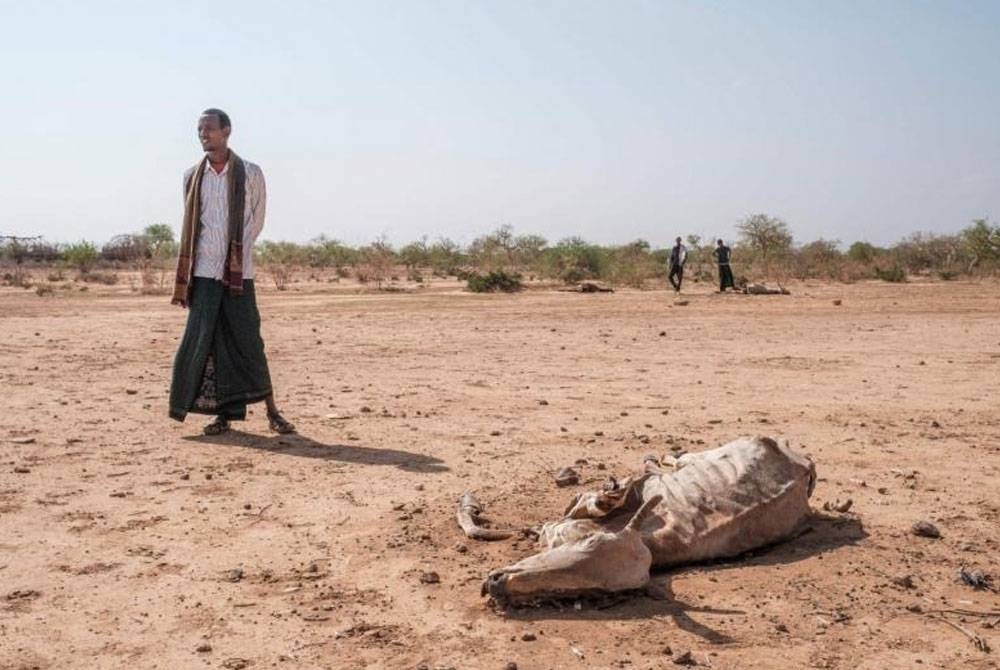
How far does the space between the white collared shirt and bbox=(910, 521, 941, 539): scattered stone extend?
14.4 feet

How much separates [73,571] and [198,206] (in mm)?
3353

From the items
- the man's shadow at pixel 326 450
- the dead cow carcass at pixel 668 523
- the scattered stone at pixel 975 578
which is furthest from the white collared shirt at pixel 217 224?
the scattered stone at pixel 975 578

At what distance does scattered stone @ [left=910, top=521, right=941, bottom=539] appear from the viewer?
4.36m

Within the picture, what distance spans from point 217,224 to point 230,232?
136 mm

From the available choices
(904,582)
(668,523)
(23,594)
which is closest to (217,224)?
(23,594)

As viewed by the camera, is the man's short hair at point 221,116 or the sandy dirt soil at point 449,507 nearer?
the sandy dirt soil at point 449,507

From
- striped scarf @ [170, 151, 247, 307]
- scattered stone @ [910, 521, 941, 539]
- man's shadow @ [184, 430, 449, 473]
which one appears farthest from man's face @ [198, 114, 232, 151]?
scattered stone @ [910, 521, 941, 539]

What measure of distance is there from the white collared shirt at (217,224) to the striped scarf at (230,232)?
3 centimetres

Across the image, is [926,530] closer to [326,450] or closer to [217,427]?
[326,450]

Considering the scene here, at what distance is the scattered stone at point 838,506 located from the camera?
15.3 feet

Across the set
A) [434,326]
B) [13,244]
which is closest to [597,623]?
[434,326]

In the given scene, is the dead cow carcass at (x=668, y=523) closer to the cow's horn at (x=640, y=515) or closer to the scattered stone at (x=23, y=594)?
the cow's horn at (x=640, y=515)

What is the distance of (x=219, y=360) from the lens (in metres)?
6.76

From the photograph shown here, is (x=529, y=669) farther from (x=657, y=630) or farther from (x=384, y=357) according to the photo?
(x=384, y=357)
